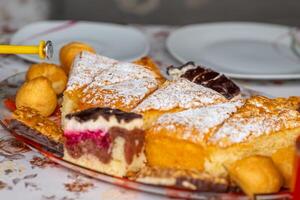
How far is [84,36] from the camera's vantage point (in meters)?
1.78

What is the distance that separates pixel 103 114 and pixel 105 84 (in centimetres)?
18

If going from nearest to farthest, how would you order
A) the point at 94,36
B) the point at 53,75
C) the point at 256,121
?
1. the point at 256,121
2. the point at 53,75
3. the point at 94,36

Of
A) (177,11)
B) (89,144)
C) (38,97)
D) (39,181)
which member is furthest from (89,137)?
(177,11)

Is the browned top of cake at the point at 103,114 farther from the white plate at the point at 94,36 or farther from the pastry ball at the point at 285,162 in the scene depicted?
the white plate at the point at 94,36

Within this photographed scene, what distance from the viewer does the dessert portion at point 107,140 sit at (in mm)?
972

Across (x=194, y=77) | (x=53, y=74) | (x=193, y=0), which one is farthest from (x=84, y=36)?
(x=193, y=0)

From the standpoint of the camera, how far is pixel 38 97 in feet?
3.83

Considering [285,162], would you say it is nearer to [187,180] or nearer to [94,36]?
[187,180]

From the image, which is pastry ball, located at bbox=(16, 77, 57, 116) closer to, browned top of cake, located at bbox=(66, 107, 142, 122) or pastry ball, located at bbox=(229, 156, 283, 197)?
browned top of cake, located at bbox=(66, 107, 142, 122)

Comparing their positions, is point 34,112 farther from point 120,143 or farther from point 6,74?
point 6,74

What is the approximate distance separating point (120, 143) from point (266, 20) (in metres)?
2.02

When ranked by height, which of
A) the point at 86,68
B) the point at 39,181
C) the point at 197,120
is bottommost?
the point at 39,181

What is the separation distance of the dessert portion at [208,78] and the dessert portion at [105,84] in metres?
0.05

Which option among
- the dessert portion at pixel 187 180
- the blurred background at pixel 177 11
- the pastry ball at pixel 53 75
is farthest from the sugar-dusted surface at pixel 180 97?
the blurred background at pixel 177 11
